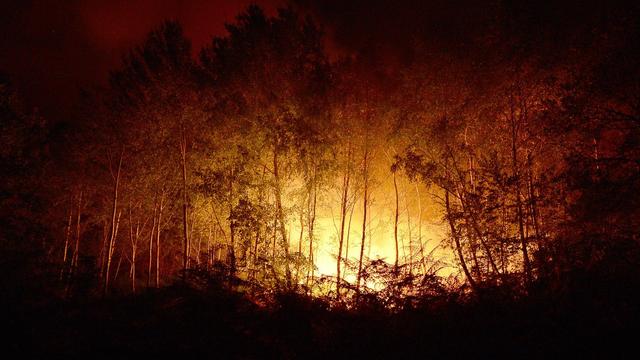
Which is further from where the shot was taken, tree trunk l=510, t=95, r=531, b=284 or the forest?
tree trunk l=510, t=95, r=531, b=284

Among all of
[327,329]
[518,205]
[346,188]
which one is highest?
[346,188]

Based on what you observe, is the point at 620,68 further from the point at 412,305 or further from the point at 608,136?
the point at 412,305

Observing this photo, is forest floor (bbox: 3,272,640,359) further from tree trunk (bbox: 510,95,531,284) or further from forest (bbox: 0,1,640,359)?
tree trunk (bbox: 510,95,531,284)

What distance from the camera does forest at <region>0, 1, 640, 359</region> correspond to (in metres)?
5.69

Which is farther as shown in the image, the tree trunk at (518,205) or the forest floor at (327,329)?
the tree trunk at (518,205)

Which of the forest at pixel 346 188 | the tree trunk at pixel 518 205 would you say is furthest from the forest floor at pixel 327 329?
the tree trunk at pixel 518 205

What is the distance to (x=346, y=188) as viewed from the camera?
1339 centimetres

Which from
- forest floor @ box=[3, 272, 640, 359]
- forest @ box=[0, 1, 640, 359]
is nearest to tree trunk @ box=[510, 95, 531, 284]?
forest @ box=[0, 1, 640, 359]

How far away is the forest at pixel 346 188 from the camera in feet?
18.7

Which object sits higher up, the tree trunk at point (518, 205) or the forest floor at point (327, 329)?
the tree trunk at point (518, 205)

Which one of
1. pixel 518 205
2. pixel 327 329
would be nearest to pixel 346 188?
pixel 518 205

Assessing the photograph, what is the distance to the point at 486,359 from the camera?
15.8ft

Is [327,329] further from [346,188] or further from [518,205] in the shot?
[346,188]

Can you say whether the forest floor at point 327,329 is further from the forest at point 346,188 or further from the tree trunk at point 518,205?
the tree trunk at point 518,205
